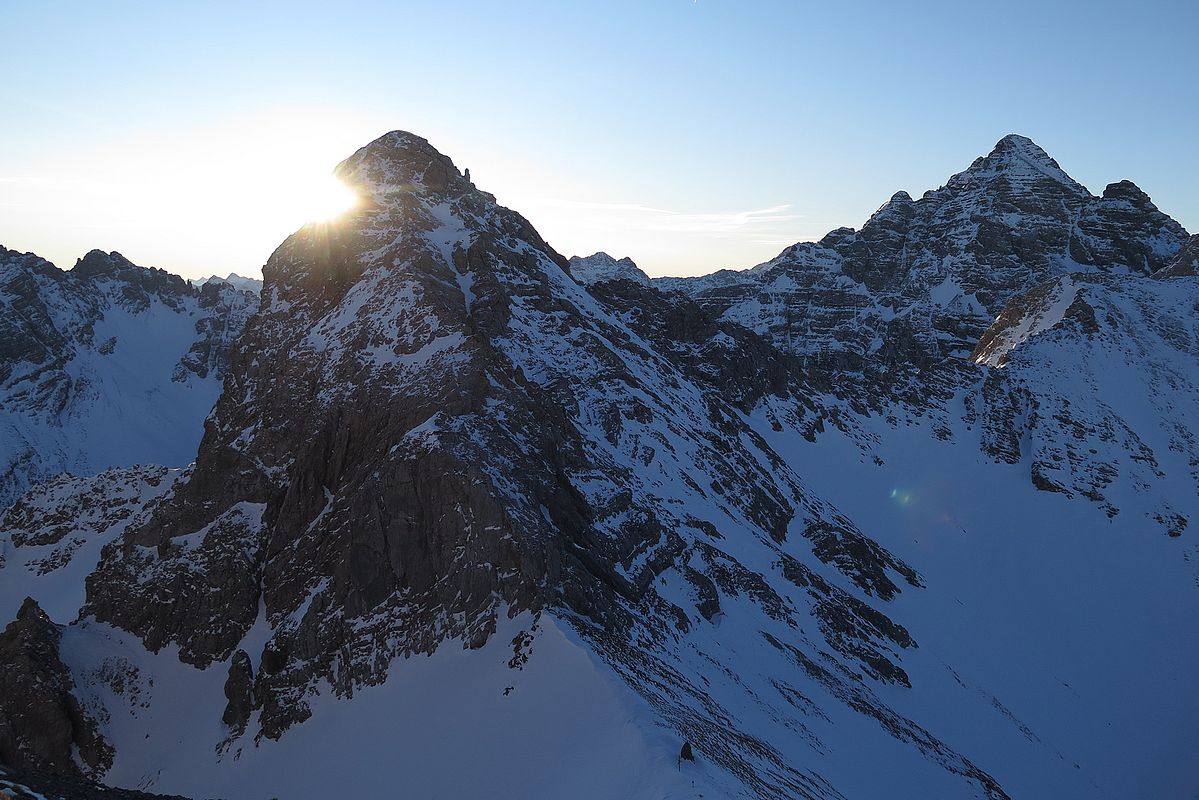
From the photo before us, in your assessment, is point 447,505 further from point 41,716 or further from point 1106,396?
point 1106,396

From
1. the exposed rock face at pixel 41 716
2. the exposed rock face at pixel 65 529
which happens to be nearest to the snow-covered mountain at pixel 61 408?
the exposed rock face at pixel 65 529

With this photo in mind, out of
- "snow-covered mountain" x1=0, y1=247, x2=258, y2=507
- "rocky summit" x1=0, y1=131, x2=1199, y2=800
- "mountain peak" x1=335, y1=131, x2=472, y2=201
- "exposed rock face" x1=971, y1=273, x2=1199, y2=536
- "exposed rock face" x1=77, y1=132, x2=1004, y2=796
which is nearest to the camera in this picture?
"rocky summit" x1=0, y1=131, x2=1199, y2=800

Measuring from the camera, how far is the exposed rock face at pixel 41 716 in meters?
52.9

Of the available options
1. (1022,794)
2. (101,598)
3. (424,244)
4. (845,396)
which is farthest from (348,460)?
(845,396)

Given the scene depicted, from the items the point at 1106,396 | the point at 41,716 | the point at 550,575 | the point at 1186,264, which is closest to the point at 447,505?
the point at 550,575

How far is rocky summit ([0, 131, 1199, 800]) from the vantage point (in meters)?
46.8

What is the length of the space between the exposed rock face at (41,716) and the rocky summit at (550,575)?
211mm

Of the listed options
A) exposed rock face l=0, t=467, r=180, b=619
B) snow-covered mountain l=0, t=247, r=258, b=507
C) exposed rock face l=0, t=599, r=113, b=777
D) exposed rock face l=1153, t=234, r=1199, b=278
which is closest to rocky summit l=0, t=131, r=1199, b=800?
exposed rock face l=0, t=599, r=113, b=777

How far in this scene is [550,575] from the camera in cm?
4934

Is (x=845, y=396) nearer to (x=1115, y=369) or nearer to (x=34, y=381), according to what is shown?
(x=1115, y=369)

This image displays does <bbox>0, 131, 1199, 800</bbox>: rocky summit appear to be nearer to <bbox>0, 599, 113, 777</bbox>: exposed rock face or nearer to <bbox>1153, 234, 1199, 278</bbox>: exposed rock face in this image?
<bbox>0, 599, 113, 777</bbox>: exposed rock face

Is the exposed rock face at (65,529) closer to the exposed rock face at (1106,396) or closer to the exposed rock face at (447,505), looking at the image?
the exposed rock face at (447,505)

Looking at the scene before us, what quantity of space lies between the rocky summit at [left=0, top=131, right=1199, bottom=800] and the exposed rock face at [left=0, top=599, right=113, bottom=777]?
211 mm

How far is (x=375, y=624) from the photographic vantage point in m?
52.8
